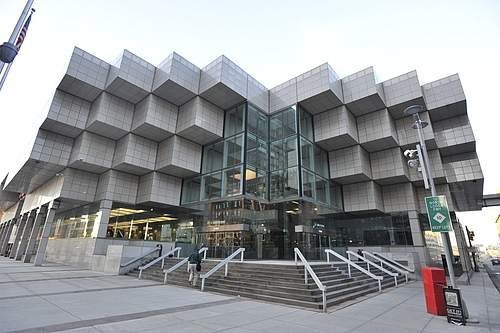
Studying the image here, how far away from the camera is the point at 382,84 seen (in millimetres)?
26969

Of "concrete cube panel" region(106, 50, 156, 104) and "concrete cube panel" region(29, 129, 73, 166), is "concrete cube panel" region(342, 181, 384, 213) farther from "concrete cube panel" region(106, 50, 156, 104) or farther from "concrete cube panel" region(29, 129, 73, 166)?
"concrete cube panel" region(29, 129, 73, 166)

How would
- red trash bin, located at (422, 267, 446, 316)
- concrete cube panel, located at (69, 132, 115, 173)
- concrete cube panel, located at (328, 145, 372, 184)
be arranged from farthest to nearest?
1. concrete cube panel, located at (328, 145, 372, 184)
2. concrete cube panel, located at (69, 132, 115, 173)
3. red trash bin, located at (422, 267, 446, 316)

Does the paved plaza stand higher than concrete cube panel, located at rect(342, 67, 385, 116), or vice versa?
concrete cube panel, located at rect(342, 67, 385, 116)

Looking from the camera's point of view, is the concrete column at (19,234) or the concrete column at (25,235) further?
the concrete column at (19,234)

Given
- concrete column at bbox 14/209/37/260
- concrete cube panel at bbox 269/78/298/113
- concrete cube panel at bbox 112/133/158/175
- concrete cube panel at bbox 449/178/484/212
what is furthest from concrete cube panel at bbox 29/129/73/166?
concrete cube panel at bbox 449/178/484/212

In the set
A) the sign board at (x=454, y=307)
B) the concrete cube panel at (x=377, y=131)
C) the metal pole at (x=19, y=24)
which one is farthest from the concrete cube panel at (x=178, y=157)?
the sign board at (x=454, y=307)

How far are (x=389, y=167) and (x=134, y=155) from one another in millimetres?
25537

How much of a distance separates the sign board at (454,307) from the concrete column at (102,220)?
24946 millimetres

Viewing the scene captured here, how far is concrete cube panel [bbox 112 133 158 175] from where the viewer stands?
24.9 m

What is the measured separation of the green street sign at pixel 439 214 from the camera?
856cm

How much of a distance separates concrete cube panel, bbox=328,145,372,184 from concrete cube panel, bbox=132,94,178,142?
17203 mm

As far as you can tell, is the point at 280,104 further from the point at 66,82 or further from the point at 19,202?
the point at 19,202

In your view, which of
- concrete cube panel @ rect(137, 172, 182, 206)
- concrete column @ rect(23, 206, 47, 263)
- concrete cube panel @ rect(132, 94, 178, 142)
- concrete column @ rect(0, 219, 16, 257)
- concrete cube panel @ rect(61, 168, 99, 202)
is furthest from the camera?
concrete column @ rect(0, 219, 16, 257)

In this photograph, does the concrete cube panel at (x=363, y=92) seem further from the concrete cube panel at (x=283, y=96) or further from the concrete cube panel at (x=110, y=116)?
the concrete cube panel at (x=110, y=116)
